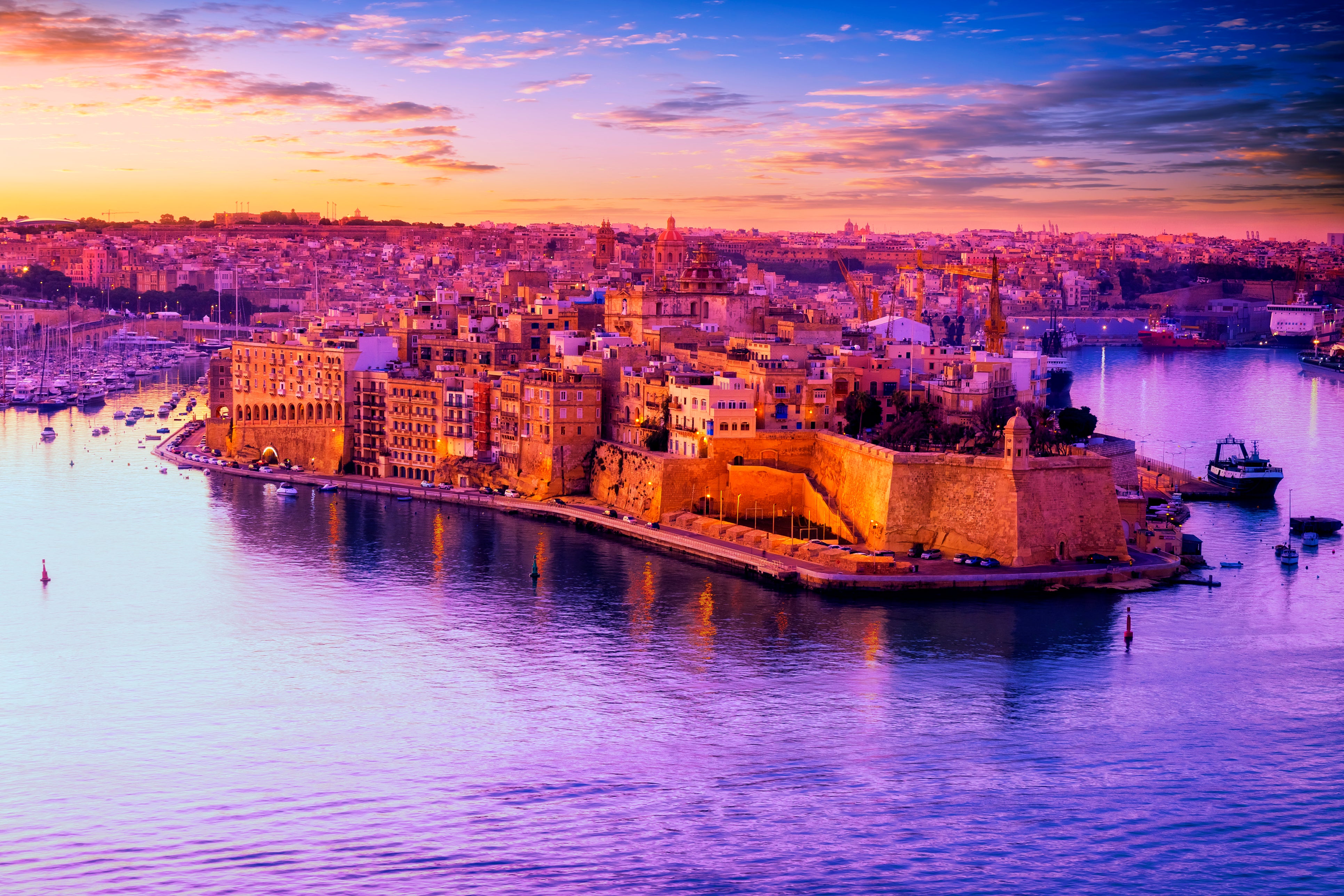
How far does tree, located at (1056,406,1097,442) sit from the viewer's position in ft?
84.6

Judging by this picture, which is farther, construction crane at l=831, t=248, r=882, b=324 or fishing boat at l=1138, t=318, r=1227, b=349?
fishing boat at l=1138, t=318, r=1227, b=349

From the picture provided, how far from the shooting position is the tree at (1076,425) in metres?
25.8

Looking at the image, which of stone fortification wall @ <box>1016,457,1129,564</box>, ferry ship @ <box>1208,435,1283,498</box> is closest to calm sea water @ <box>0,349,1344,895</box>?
stone fortification wall @ <box>1016,457,1129,564</box>

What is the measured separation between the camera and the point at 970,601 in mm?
Answer: 18844

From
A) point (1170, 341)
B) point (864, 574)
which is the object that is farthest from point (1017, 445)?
point (1170, 341)

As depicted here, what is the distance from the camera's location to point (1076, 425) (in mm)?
25797

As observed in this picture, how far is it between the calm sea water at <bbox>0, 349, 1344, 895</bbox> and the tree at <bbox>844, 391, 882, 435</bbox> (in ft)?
13.3

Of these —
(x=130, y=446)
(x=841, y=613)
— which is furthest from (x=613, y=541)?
(x=130, y=446)

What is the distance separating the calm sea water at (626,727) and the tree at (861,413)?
4059 millimetres

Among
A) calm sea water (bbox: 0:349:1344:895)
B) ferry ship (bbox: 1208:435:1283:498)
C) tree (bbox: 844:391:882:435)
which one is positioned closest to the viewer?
calm sea water (bbox: 0:349:1344:895)

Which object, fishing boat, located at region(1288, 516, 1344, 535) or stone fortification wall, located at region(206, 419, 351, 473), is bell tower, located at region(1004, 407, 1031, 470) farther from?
stone fortification wall, located at region(206, 419, 351, 473)

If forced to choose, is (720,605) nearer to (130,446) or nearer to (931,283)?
(130,446)

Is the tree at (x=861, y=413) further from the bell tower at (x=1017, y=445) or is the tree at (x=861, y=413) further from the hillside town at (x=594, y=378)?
the bell tower at (x=1017, y=445)

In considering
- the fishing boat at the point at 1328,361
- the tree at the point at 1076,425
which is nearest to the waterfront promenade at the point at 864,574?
the tree at the point at 1076,425
